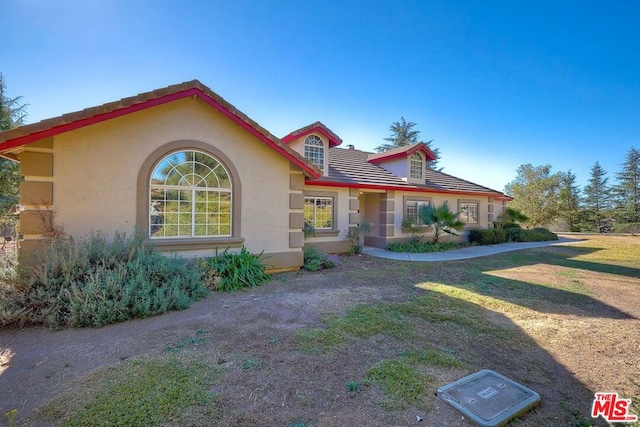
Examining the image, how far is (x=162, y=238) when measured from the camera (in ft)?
24.5

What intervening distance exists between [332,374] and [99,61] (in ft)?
35.1

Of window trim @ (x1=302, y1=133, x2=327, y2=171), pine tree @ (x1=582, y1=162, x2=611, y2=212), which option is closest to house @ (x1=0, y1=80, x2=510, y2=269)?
window trim @ (x1=302, y1=133, x2=327, y2=171)

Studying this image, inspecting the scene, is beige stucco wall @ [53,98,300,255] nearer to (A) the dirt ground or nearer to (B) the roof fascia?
(A) the dirt ground

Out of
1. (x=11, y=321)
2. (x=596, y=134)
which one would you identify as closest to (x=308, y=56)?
(x=11, y=321)

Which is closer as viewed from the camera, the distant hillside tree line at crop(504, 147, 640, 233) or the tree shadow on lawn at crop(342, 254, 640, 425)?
the tree shadow on lawn at crop(342, 254, 640, 425)

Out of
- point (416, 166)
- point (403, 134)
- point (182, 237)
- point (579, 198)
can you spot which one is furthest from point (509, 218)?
point (579, 198)

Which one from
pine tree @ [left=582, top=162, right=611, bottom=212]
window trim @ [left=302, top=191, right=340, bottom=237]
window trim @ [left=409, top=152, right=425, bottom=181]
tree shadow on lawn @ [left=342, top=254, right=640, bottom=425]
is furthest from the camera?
pine tree @ [left=582, top=162, right=611, bottom=212]

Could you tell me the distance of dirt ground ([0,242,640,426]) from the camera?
9.10ft

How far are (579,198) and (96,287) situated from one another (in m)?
52.5

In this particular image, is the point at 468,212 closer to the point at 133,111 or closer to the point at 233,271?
the point at 233,271

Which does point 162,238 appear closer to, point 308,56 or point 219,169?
point 219,169

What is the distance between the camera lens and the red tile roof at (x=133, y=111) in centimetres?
594

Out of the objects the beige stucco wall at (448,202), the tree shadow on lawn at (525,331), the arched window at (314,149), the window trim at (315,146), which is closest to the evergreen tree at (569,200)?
the beige stucco wall at (448,202)

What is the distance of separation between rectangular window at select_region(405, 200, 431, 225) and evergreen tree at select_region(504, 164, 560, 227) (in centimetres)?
1873
